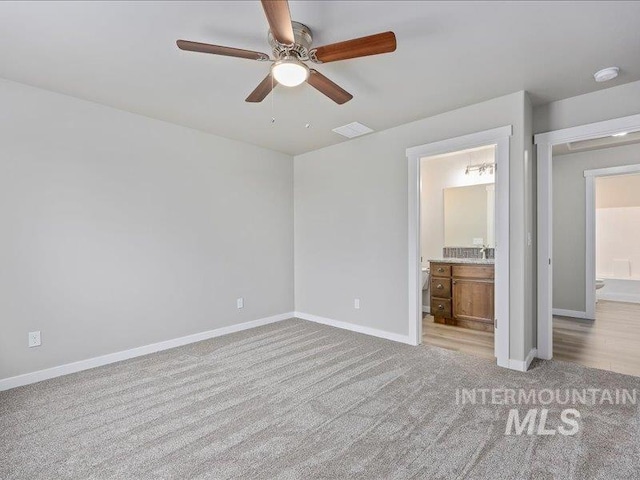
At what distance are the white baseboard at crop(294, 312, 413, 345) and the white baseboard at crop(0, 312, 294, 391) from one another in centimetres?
65

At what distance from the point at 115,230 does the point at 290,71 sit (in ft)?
7.81

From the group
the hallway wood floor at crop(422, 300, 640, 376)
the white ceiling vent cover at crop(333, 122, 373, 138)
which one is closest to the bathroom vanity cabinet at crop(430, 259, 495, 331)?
the hallway wood floor at crop(422, 300, 640, 376)

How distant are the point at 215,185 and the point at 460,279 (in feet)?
11.2

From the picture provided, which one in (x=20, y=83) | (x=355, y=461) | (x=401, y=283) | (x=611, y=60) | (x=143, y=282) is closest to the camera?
(x=355, y=461)

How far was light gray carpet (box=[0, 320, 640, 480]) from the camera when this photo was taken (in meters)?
1.67

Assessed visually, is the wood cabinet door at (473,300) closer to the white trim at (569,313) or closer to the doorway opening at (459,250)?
the doorway opening at (459,250)

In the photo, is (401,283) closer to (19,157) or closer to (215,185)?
(215,185)

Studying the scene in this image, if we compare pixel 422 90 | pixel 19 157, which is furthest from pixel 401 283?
pixel 19 157

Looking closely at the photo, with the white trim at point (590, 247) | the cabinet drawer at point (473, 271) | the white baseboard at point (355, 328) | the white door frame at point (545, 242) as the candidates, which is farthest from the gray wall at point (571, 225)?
the white baseboard at point (355, 328)

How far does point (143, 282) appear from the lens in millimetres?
3367

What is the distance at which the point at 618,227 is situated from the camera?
6391 mm

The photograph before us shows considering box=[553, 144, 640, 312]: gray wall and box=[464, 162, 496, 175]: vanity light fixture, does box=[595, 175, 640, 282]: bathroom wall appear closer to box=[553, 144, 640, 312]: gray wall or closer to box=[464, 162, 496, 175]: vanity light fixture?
box=[553, 144, 640, 312]: gray wall

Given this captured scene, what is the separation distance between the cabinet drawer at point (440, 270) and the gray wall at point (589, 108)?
1.96m

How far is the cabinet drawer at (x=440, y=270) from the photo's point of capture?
4.41m
